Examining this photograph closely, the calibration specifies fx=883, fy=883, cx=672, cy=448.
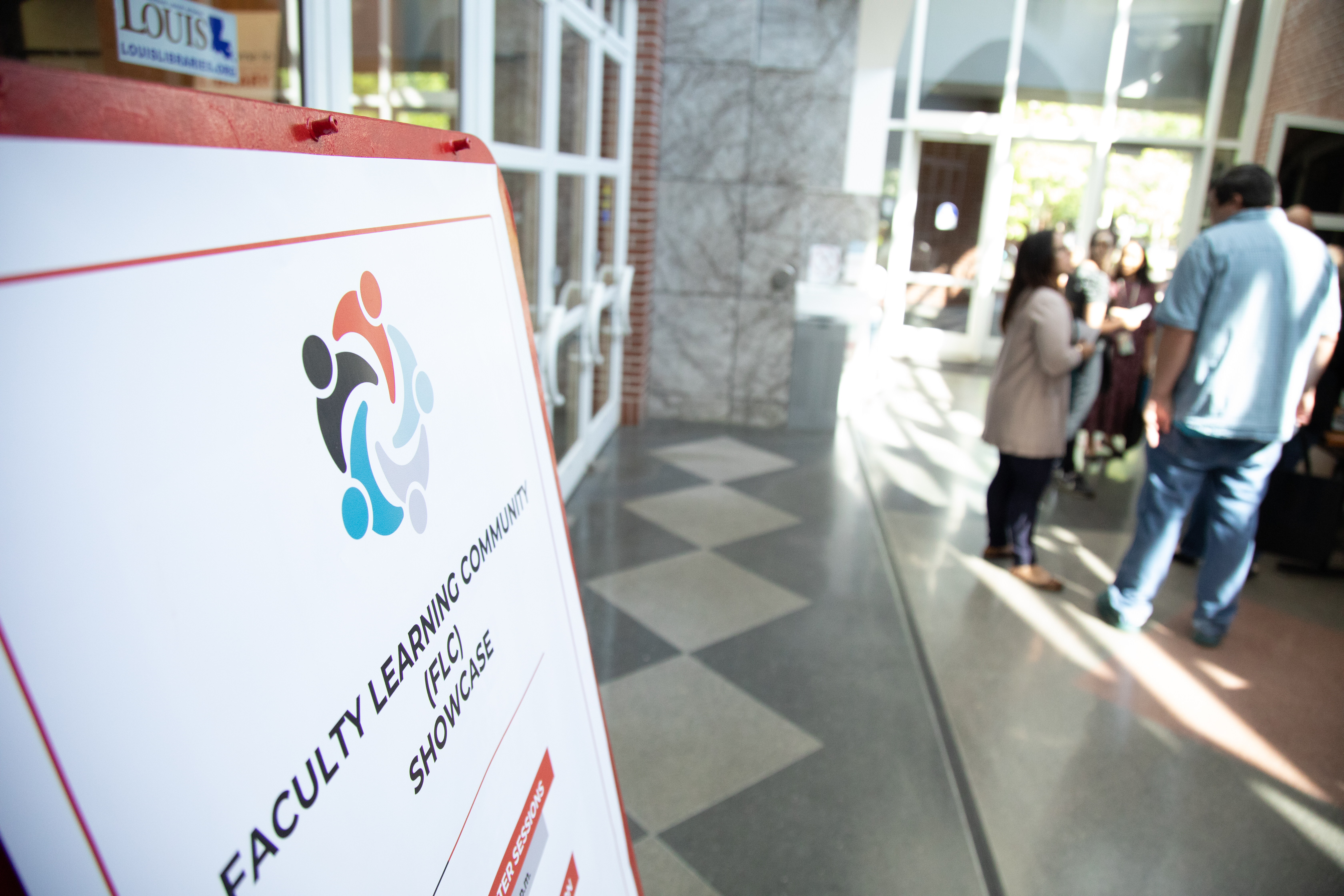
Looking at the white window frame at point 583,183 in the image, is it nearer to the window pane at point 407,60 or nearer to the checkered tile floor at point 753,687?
the window pane at point 407,60

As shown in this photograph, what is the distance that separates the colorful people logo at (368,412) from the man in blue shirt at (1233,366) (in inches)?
114

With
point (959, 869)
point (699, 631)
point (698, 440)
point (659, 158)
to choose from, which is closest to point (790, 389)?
point (698, 440)

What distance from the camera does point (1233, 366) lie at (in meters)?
2.83

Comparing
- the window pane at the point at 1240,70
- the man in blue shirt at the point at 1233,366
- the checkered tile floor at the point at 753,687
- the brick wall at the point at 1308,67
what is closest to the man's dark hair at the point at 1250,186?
the man in blue shirt at the point at 1233,366

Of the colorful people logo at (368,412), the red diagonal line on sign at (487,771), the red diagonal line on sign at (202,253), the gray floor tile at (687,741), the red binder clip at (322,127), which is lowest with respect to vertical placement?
the gray floor tile at (687,741)

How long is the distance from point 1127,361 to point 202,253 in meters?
5.35

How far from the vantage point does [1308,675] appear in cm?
304

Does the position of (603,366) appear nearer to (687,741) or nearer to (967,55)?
(687,741)

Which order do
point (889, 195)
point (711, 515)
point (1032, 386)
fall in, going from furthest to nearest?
point (889, 195) < point (711, 515) < point (1032, 386)

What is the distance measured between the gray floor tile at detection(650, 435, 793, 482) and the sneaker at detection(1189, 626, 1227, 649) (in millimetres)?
2345

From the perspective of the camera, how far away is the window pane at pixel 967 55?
364 inches

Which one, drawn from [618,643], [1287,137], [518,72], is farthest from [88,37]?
[1287,137]

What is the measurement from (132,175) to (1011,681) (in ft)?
9.71

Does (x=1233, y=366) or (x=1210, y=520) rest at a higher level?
(x=1233, y=366)
